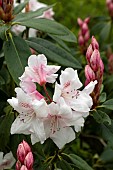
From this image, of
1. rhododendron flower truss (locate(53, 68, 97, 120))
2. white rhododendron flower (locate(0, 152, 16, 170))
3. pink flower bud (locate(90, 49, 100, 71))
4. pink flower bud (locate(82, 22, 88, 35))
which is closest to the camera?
rhododendron flower truss (locate(53, 68, 97, 120))

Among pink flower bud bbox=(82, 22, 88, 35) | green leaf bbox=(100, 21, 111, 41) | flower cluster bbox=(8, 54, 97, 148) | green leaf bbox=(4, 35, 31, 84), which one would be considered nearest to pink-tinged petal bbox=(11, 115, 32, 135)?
flower cluster bbox=(8, 54, 97, 148)

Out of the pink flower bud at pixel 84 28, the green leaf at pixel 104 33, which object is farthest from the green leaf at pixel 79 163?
the green leaf at pixel 104 33

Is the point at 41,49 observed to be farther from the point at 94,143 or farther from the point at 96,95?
the point at 94,143

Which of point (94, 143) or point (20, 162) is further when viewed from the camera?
point (94, 143)

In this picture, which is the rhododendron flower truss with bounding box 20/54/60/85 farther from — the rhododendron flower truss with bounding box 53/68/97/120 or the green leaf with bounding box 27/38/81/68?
the green leaf with bounding box 27/38/81/68

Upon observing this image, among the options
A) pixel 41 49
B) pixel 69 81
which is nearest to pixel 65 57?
pixel 41 49

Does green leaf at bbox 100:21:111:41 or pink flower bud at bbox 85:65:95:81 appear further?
green leaf at bbox 100:21:111:41
